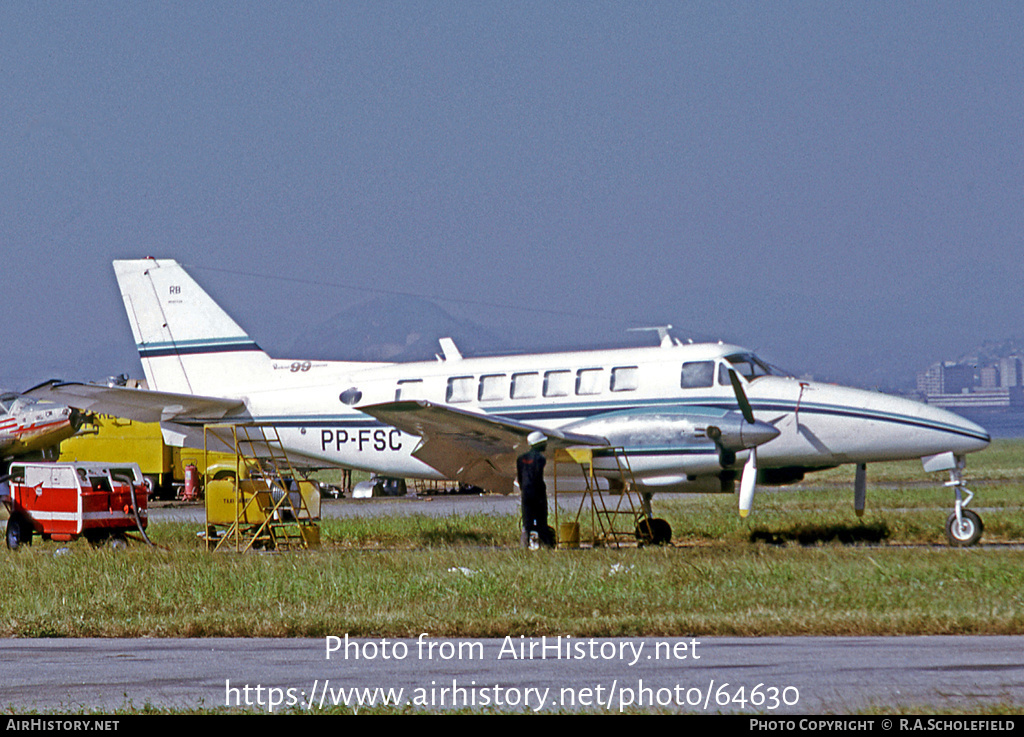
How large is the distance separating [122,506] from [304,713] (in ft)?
46.9

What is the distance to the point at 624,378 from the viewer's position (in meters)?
19.7

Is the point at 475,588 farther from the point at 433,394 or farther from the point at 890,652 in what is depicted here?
the point at 433,394

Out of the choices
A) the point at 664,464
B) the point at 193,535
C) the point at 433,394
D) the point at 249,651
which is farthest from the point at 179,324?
the point at 249,651

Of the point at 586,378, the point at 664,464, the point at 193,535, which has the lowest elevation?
the point at 193,535

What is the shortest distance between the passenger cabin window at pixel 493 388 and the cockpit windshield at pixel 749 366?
4.16 m

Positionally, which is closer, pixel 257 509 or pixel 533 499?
pixel 533 499

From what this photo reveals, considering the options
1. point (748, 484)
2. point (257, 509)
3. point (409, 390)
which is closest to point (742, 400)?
point (748, 484)

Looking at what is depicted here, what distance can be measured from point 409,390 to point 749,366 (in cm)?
639

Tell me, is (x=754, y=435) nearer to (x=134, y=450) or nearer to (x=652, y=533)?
(x=652, y=533)

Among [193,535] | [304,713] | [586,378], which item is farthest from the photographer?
[193,535]

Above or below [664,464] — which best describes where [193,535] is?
below

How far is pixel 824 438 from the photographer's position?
61.7 feet

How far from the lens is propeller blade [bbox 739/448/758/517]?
1805 centimetres

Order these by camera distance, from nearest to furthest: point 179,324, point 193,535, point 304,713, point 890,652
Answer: point 304,713 → point 890,652 → point 193,535 → point 179,324
